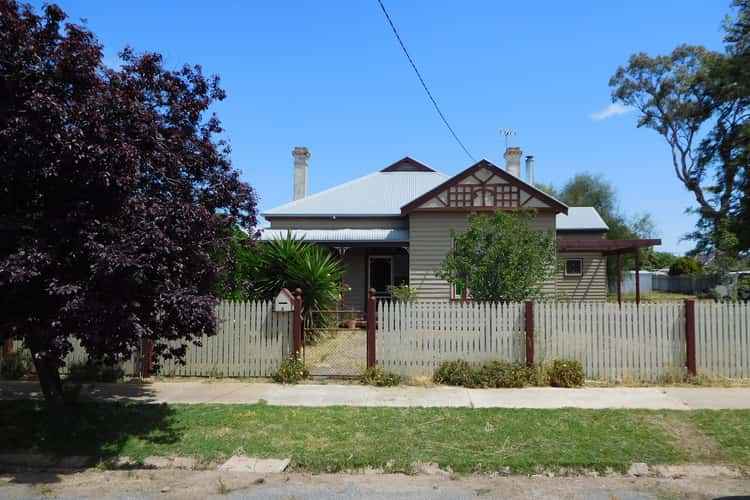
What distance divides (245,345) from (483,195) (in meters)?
10.3

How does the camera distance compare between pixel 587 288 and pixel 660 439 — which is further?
pixel 587 288

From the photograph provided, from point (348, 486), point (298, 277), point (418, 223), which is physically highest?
point (418, 223)

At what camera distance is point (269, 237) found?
64.5 feet

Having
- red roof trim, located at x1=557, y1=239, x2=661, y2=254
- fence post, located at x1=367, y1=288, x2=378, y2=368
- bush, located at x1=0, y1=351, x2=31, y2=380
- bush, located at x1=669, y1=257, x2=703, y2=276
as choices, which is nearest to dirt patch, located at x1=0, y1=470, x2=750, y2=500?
fence post, located at x1=367, y1=288, x2=378, y2=368

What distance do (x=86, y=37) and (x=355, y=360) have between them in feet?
24.2

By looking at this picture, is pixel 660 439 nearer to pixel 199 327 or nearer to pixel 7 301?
pixel 199 327

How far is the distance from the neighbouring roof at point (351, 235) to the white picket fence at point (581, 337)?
361 inches

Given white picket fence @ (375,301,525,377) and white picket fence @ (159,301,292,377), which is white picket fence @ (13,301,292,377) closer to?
white picket fence @ (159,301,292,377)

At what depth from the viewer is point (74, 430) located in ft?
23.2

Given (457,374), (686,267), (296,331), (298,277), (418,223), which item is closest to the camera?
(457,374)

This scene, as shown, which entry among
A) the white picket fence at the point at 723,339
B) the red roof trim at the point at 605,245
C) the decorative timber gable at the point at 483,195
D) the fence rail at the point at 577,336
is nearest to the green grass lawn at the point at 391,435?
the fence rail at the point at 577,336

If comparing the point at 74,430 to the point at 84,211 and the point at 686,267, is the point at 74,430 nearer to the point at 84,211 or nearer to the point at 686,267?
the point at 84,211

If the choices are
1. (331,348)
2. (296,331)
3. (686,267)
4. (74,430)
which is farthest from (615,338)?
(686,267)

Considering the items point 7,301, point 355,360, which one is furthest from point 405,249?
point 7,301
